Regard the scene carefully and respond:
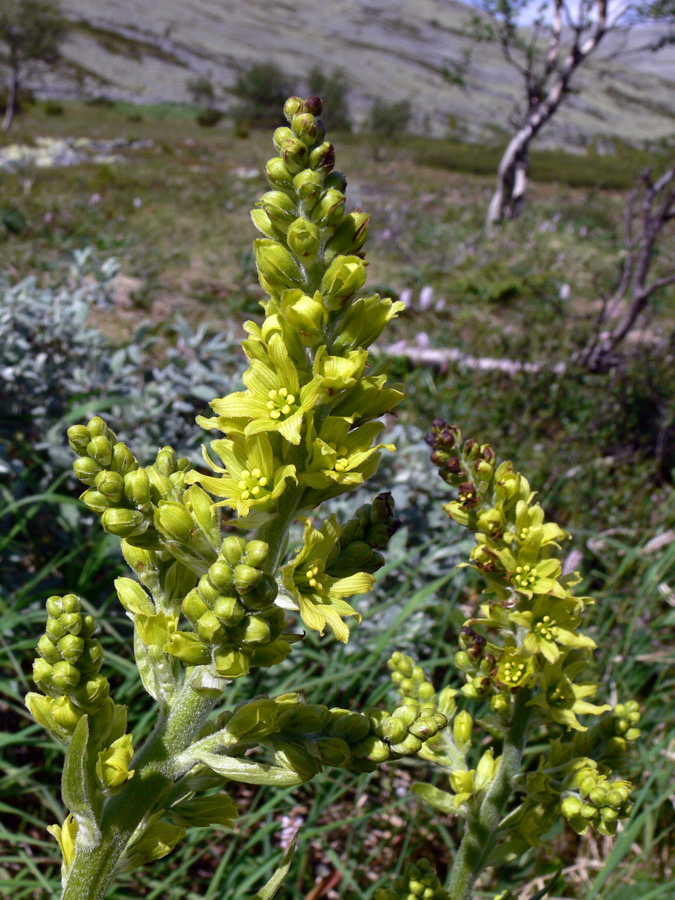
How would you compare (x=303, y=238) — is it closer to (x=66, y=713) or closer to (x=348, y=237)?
(x=348, y=237)

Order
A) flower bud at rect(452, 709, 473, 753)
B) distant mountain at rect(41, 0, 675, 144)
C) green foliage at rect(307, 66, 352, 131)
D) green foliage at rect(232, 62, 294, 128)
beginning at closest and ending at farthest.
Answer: flower bud at rect(452, 709, 473, 753) < green foliage at rect(307, 66, 352, 131) < green foliage at rect(232, 62, 294, 128) < distant mountain at rect(41, 0, 675, 144)

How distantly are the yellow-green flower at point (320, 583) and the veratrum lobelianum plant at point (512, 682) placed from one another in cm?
53

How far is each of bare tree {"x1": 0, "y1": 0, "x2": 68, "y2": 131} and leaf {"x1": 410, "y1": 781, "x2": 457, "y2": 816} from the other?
5001 cm

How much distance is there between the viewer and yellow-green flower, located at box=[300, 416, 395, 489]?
1.30 m

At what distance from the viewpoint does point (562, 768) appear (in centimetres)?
189

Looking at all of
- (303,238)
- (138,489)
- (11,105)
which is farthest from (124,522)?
(11,105)

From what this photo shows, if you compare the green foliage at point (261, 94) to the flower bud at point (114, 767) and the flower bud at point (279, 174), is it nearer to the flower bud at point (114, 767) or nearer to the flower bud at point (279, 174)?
the flower bud at point (279, 174)

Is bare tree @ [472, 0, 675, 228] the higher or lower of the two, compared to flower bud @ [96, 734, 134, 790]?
higher

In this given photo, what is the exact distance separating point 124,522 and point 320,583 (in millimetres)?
418

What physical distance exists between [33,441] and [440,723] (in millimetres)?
3795

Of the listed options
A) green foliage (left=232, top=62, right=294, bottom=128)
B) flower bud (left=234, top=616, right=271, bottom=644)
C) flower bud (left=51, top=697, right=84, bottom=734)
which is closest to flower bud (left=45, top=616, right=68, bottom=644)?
flower bud (left=51, top=697, right=84, bottom=734)

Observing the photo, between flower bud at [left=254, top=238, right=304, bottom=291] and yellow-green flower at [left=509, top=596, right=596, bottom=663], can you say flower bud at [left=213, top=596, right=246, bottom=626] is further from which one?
yellow-green flower at [left=509, top=596, right=596, bottom=663]

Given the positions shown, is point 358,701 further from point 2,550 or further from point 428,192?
point 428,192

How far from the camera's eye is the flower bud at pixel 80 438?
1.37 meters
